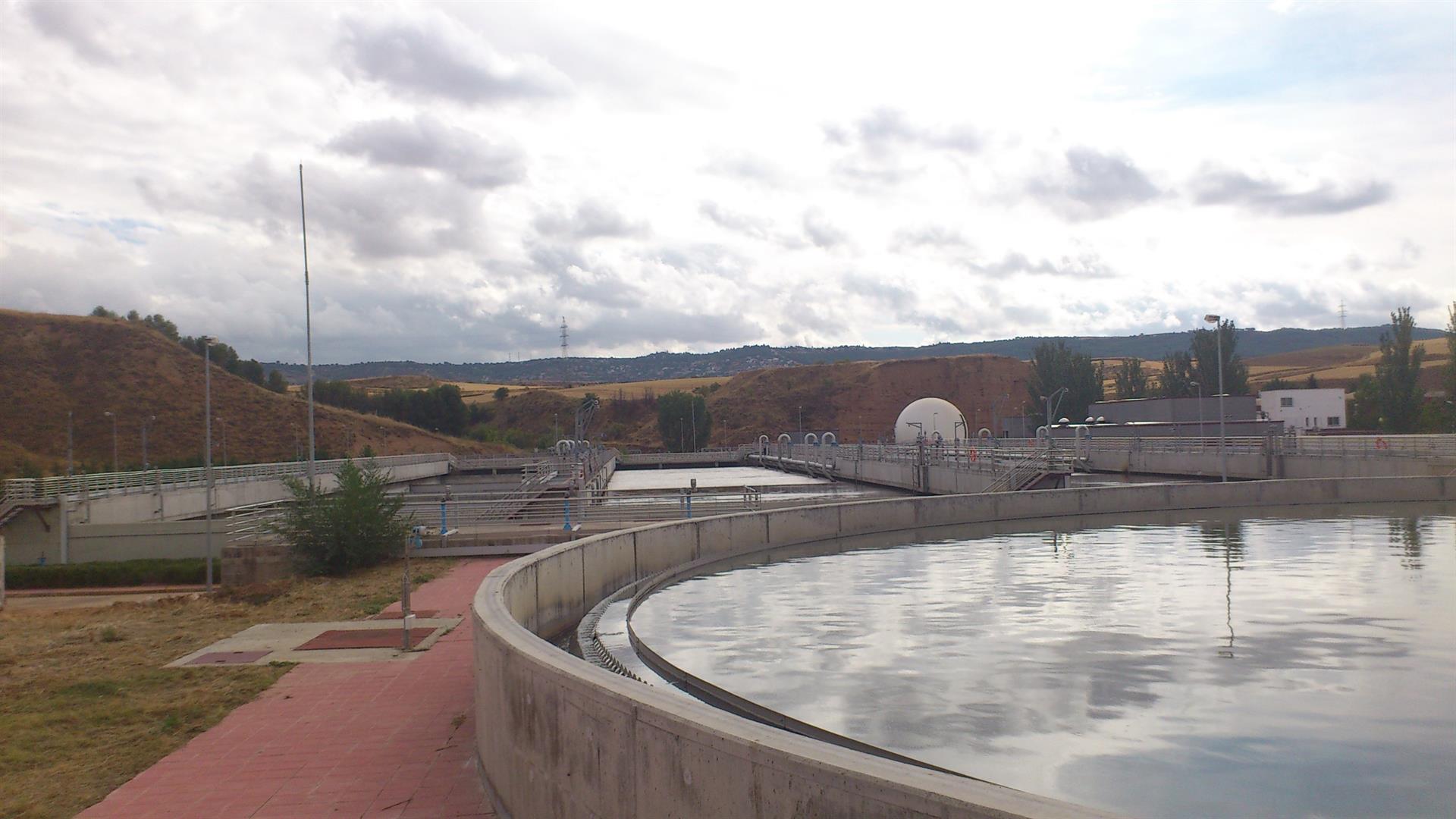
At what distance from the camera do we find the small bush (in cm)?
3506

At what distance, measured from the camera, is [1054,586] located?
1636cm

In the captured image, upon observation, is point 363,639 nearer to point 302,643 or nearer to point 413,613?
point 302,643

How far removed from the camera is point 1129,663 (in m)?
11.2

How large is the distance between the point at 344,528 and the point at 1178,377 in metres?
107

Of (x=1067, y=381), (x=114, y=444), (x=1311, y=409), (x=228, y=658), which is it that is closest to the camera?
(x=228, y=658)

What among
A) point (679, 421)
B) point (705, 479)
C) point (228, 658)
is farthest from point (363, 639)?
point (679, 421)

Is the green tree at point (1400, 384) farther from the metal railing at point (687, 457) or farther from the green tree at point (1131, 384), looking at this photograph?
the metal railing at point (687, 457)

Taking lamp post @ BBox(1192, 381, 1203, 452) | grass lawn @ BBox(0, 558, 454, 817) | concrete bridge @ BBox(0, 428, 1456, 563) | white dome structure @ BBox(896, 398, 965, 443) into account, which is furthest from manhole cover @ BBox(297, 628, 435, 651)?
white dome structure @ BBox(896, 398, 965, 443)

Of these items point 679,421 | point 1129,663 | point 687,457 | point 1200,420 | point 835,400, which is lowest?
point 687,457

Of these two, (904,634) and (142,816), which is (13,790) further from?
(904,634)

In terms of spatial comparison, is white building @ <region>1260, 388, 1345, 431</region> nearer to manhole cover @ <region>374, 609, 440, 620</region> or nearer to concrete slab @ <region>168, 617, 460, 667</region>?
manhole cover @ <region>374, 609, 440, 620</region>

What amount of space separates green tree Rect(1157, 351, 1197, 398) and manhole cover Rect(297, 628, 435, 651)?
108 m

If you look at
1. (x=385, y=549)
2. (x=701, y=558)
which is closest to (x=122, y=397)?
(x=385, y=549)

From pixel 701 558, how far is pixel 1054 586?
6.66 meters
